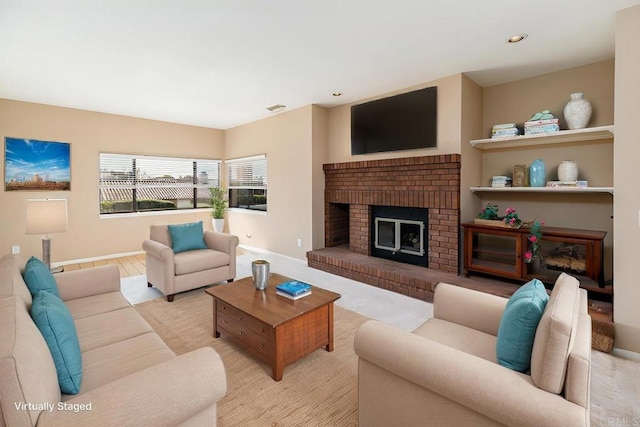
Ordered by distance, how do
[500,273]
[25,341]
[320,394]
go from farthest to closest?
1. [500,273]
2. [320,394]
3. [25,341]

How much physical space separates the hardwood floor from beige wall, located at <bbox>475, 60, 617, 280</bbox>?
5138 mm

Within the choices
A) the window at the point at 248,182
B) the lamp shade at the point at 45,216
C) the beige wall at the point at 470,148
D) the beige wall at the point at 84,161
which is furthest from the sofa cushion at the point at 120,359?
the beige wall at the point at 84,161

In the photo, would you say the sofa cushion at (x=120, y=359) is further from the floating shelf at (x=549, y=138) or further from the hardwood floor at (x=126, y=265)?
the floating shelf at (x=549, y=138)

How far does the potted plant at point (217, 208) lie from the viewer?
6.64 metres

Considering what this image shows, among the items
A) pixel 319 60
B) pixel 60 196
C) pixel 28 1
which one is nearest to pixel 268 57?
pixel 319 60

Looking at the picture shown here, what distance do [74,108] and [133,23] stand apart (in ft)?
11.8

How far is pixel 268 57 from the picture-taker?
3.18m

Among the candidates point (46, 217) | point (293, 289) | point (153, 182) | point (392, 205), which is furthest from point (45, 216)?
point (392, 205)

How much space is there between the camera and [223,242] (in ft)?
13.2

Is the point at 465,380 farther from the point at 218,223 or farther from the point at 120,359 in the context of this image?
the point at 218,223

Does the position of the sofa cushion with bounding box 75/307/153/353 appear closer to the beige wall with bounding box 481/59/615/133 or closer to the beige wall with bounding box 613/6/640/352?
the beige wall with bounding box 613/6/640/352

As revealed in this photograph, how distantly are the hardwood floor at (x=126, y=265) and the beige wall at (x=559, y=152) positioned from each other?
5138 millimetres

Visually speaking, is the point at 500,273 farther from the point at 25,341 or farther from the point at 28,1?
the point at 28,1

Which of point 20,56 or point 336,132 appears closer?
point 20,56
